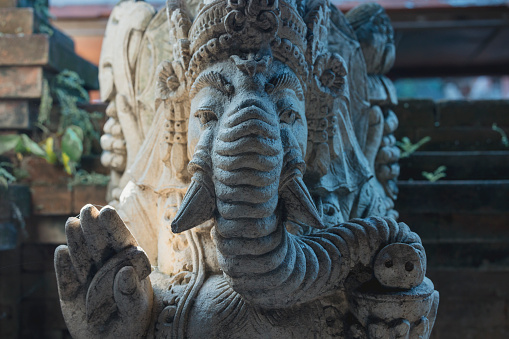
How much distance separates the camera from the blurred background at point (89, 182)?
2.90m

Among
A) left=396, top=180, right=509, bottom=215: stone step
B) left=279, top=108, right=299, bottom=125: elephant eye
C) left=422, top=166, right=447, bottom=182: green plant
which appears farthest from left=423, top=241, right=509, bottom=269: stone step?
left=279, top=108, right=299, bottom=125: elephant eye

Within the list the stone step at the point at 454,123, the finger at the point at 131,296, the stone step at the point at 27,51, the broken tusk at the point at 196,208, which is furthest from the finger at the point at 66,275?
the stone step at the point at 454,123

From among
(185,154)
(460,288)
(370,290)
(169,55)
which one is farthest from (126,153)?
(460,288)

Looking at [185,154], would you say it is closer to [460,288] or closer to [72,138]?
[72,138]

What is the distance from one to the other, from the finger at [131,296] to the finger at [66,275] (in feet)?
0.46

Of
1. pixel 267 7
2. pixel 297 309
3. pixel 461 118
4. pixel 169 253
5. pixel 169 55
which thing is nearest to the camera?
pixel 267 7

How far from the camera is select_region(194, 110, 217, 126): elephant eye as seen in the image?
1.60 metres

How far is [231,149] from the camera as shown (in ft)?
4.54

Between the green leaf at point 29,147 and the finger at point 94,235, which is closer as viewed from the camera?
the finger at point 94,235

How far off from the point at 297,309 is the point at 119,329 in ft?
1.94

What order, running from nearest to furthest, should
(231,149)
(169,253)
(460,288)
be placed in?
(231,149), (169,253), (460,288)

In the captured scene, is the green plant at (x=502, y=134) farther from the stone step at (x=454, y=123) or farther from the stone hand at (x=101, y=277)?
the stone hand at (x=101, y=277)

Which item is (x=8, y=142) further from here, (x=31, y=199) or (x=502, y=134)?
(x=502, y=134)

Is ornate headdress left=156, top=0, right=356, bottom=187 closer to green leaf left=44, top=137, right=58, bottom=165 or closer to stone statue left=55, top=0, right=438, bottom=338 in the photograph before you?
stone statue left=55, top=0, right=438, bottom=338
